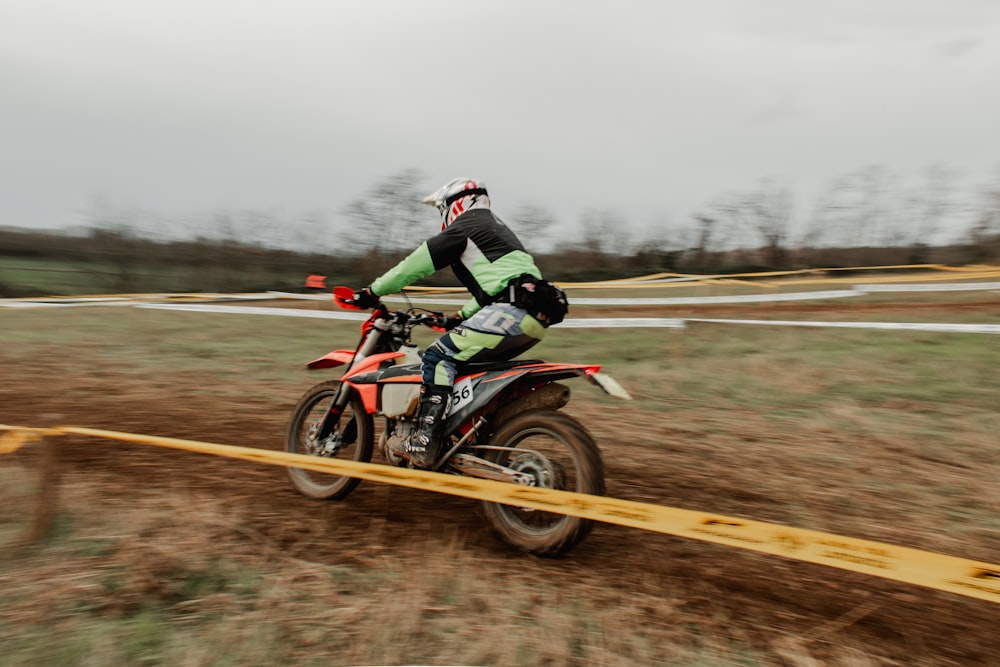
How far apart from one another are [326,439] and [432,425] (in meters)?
1.00

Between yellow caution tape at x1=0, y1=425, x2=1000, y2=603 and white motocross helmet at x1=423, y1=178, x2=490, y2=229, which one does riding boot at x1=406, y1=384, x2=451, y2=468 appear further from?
white motocross helmet at x1=423, y1=178, x2=490, y2=229

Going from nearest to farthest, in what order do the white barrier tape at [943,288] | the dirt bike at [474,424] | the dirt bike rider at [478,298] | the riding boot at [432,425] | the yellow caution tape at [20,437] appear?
the dirt bike at [474,424] < the yellow caution tape at [20,437] < the dirt bike rider at [478,298] < the riding boot at [432,425] < the white barrier tape at [943,288]

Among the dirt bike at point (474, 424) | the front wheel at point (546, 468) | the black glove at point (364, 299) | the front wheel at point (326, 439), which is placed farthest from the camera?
the front wheel at point (326, 439)

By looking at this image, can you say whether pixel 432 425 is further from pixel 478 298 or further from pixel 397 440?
pixel 478 298

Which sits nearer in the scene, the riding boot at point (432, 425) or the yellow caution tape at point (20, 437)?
the yellow caution tape at point (20, 437)

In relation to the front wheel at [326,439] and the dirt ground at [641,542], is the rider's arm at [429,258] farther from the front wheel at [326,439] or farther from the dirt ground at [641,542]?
the dirt ground at [641,542]

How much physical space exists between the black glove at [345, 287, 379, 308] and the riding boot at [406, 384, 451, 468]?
2.13 ft

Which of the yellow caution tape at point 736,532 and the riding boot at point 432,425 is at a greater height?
the riding boot at point 432,425

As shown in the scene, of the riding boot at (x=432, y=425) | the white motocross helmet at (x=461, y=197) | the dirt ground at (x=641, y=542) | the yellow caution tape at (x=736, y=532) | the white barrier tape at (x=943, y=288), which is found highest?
the white motocross helmet at (x=461, y=197)

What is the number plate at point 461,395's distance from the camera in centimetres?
420

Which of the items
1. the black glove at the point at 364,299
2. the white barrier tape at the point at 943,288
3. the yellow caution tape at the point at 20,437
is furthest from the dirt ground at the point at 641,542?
the white barrier tape at the point at 943,288

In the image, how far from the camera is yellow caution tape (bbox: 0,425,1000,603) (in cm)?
265

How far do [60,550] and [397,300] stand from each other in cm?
1429

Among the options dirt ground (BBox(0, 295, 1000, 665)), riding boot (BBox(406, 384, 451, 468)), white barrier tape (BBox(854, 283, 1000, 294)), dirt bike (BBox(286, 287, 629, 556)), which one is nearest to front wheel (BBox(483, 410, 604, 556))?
dirt bike (BBox(286, 287, 629, 556))
